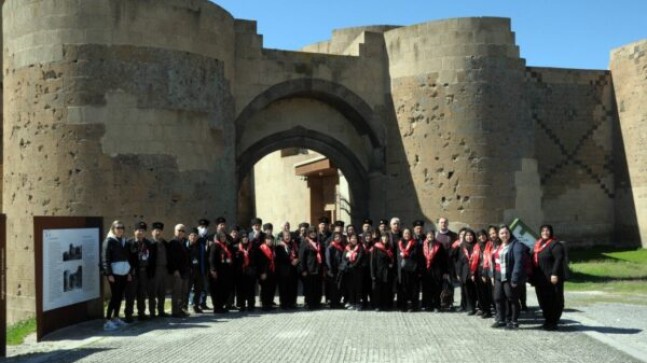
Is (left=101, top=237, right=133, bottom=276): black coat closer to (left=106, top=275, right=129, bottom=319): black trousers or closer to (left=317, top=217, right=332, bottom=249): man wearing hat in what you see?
(left=106, top=275, right=129, bottom=319): black trousers

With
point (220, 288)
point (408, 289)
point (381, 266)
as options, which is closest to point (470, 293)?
point (408, 289)

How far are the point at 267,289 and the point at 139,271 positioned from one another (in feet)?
7.81

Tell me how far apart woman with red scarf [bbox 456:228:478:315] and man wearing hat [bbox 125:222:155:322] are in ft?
15.0

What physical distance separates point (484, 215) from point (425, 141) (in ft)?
7.14

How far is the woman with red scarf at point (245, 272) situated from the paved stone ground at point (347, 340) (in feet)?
3.02

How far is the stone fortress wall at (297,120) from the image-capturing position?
13.7 m

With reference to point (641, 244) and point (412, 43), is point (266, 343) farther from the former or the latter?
point (641, 244)

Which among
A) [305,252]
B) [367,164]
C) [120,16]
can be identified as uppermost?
[120,16]

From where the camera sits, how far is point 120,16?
542 inches

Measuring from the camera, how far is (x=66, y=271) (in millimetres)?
9461

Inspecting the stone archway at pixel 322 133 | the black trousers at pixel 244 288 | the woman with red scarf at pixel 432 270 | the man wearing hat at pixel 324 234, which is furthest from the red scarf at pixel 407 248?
the stone archway at pixel 322 133

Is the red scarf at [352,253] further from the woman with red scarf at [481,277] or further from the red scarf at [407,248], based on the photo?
the woman with red scarf at [481,277]

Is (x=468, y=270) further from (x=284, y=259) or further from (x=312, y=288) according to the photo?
(x=284, y=259)

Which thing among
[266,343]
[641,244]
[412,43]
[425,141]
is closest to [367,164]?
[425,141]
